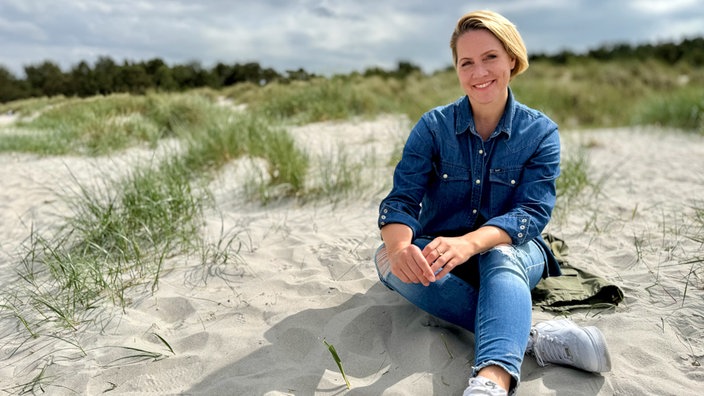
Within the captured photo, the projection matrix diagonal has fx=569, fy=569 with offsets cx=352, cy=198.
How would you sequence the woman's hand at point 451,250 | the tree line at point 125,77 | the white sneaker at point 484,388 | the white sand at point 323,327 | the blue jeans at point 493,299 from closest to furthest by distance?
the white sneaker at point 484,388
the blue jeans at point 493,299
the woman's hand at point 451,250
the white sand at point 323,327
the tree line at point 125,77

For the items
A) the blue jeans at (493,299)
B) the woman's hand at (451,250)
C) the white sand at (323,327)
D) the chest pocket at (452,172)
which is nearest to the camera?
the blue jeans at (493,299)

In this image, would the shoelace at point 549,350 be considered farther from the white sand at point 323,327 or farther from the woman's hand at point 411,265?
the woman's hand at point 411,265

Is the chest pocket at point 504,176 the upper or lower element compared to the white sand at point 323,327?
upper

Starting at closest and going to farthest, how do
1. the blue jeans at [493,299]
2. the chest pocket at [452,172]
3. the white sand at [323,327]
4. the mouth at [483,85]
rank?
the blue jeans at [493,299]
the white sand at [323,327]
the mouth at [483,85]
the chest pocket at [452,172]

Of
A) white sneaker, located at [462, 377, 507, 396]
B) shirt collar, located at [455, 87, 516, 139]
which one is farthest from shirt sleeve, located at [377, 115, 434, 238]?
white sneaker, located at [462, 377, 507, 396]

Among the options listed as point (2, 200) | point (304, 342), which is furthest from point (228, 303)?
point (2, 200)

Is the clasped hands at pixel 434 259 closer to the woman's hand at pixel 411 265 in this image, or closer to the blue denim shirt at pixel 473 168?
the woman's hand at pixel 411 265

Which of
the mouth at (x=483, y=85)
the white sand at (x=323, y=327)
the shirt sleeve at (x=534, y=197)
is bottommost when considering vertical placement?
the white sand at (x=323, y=327)

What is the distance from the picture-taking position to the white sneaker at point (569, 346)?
6.21 feet

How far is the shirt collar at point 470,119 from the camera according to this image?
219 centimetres

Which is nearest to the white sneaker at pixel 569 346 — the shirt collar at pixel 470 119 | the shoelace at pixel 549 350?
the shoelace at pixel 549 350

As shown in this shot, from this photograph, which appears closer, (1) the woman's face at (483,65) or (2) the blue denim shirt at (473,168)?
(1) the woman's face at (483,65)

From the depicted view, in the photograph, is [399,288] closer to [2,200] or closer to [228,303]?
[228,303]

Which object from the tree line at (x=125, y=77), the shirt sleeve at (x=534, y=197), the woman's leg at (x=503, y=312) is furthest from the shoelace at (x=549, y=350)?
the tree line at (x=125, y=77)
